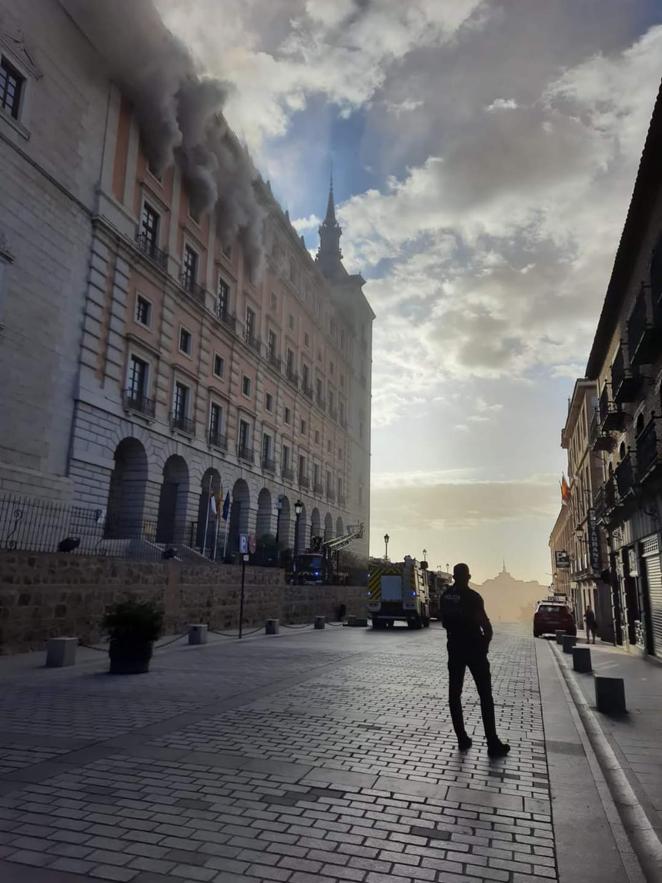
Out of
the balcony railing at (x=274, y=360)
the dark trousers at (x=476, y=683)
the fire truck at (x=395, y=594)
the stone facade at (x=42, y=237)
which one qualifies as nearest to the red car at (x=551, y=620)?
the fire truck at (x=395, y=594)

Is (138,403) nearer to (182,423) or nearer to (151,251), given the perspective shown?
(182,423)

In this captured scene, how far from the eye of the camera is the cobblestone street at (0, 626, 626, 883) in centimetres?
341

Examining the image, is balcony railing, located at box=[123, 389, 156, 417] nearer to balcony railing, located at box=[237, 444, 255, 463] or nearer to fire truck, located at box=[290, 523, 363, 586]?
balcony railing, located at box=[237, 444, 255, 463]

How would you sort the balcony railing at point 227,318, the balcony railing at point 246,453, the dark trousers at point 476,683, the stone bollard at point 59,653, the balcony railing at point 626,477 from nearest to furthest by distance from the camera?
the dark trousers at point 476,683, the stone bollard at point 59,653, the balcony railing at point 626,477, the balcony railing at point 227,318, the balcony railing at point 246,453

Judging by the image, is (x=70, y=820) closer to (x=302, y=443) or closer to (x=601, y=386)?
(x=601, y=386)

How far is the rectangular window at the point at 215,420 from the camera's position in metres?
33.8

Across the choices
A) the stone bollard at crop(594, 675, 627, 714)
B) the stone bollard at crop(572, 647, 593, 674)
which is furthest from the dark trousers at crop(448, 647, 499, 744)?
the stone bollard at crop(572, 647, 593, 674)

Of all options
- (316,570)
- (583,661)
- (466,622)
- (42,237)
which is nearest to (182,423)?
(42,237)

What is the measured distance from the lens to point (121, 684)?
9531mm

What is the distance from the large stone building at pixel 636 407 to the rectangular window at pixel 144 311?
1984 centimetres

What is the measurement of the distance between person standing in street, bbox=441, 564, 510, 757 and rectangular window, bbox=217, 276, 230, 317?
31423 millimetres

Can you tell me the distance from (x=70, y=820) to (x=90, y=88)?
2866cm

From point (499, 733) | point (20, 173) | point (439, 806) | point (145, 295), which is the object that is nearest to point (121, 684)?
point (499, 733)

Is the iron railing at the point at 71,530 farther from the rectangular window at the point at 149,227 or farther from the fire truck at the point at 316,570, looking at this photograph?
the rectangular window at the point at 149,227
